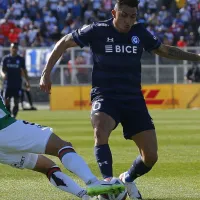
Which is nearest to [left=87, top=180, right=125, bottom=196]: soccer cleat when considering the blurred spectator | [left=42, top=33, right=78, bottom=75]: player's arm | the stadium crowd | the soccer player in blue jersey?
the soccer player in blue jersey

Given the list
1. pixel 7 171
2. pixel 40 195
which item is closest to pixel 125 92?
pixel 40 195

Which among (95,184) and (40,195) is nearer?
(95,184)

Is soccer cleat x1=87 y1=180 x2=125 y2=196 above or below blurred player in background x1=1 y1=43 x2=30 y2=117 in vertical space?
above

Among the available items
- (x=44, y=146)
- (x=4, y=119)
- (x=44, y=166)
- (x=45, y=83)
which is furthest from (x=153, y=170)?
(x=4, y=119)

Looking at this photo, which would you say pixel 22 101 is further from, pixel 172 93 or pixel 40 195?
pixel 40 195

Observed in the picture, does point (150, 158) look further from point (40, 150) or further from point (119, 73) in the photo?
point (40, 150)

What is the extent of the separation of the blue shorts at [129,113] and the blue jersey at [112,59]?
7 cm

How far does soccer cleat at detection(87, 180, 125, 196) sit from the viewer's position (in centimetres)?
694

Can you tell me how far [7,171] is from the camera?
11234 mm

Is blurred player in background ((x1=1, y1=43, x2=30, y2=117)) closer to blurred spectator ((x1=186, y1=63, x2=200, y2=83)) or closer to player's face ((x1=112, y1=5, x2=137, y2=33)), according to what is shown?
blurred spectator ((x1=186, y1=63, x2=200, y2=83))

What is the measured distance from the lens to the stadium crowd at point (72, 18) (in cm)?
3731

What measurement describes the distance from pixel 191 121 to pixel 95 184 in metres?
15.6

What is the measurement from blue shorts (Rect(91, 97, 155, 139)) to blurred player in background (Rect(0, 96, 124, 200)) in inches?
47.8

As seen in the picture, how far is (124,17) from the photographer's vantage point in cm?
830
